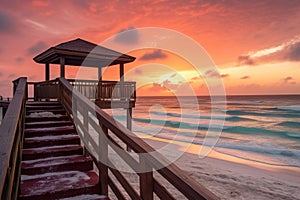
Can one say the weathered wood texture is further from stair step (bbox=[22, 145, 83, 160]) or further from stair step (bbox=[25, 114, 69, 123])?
stair step (bbox=[22, 145, 83, 160])

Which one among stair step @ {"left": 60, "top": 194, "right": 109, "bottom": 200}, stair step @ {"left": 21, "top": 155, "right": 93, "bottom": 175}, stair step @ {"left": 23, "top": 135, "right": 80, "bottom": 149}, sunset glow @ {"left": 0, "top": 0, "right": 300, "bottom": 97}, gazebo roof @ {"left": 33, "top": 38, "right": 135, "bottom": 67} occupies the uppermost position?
sunset glow @ {"left": 0, "top": 0, "right": 300, "bottom": 97}

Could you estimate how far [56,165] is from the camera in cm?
415

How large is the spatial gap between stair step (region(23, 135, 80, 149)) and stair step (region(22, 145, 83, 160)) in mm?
167

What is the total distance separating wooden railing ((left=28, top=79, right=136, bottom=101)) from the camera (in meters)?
11.5

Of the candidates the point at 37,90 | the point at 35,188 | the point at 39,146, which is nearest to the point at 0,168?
the point at 35,188

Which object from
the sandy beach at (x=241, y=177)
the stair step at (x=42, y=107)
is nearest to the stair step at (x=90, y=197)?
the stair step at (x=42, y=107)

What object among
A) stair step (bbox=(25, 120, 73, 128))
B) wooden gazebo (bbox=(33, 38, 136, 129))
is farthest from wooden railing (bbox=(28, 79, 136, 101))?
stair step (bbox=(25, 120, 73, 128))

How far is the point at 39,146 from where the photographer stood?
496cm

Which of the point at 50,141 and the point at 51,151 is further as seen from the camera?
the point at 50,141

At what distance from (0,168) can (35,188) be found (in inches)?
75.3

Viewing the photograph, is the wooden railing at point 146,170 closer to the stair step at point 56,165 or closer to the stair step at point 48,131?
the stair step at point 56,165

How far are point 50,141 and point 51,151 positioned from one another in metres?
0.52

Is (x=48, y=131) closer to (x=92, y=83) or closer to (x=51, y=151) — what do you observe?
(x=51, y=151)

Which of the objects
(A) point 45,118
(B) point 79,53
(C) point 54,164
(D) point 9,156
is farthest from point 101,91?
(D) point 9,156
